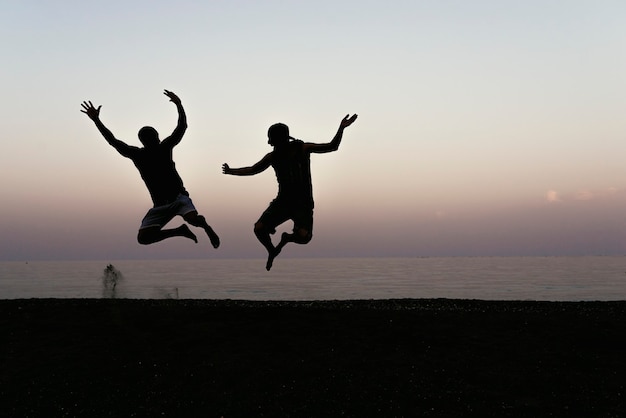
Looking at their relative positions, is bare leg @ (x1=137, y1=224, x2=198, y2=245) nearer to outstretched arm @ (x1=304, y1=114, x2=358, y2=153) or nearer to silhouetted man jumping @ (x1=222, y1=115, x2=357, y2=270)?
silhouetted man jumping @ (x1=222, y1=115, x2=357, y2=270)

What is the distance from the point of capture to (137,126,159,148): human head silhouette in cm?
1056

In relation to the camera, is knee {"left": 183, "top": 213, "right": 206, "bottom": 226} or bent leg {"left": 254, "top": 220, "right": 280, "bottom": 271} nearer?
knee {"left": 183, "top": 213, "right": 206, "bottom": 226}

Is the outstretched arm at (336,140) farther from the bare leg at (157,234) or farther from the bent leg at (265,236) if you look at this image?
the bare leg at (157,234)

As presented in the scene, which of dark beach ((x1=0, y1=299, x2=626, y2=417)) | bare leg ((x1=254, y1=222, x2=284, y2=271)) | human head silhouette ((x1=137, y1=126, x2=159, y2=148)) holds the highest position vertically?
human head silhouette ((x1=137, y1=126, x2=159, y2=148))

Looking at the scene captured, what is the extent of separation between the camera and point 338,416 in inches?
802

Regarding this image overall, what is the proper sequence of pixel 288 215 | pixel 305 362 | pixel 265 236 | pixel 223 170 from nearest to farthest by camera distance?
pixel 223 170 → pixel 288 215 → pixel 265 236 → pixel 305 362

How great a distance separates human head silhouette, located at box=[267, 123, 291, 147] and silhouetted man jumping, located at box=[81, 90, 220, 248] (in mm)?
1365

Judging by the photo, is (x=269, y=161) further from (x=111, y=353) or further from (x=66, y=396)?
(x=111, y=353)

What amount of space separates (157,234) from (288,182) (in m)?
2.43

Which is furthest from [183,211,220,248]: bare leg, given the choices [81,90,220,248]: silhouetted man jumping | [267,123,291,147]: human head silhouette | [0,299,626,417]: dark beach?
[0,299,626,417]: dark beach

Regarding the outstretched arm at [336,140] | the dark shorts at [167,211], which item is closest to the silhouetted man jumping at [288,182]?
the outstretched arm at [336,140]

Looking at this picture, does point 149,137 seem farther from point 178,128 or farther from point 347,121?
point 347,121

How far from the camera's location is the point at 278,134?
34.8 feet

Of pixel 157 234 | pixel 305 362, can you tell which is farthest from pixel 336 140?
pixel 305 362
